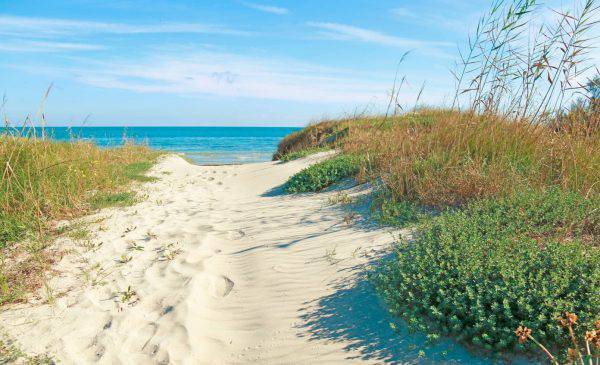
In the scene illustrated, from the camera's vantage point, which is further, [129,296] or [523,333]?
[129,296]

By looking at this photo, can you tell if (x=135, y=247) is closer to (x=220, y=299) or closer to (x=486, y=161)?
(x=220, y=299)

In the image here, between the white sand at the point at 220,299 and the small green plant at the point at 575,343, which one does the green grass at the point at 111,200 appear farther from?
the small green plant at the point at 575,343

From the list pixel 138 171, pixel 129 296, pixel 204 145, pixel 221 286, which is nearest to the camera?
pixel 129 296

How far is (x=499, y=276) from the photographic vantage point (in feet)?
9.91

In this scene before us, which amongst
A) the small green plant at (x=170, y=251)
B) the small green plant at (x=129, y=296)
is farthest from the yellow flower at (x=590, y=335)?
the small green plant at (x=170, y=251)

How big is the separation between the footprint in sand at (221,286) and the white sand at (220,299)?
0.04ft

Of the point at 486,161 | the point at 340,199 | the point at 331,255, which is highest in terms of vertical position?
the point at 486,161

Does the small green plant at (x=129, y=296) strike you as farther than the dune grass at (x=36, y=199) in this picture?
No

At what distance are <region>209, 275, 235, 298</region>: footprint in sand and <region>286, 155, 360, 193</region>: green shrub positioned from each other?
3.79 meters

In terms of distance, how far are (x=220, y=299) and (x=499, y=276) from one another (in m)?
2.50

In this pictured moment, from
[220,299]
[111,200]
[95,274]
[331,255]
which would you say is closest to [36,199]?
[111,200]

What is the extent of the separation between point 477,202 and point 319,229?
1983mm

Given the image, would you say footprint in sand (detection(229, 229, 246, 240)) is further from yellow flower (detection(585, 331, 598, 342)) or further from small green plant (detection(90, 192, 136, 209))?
yellow flower (detection(585, 331, 598, 342))

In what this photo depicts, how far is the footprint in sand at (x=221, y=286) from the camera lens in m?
Result: 4.09
